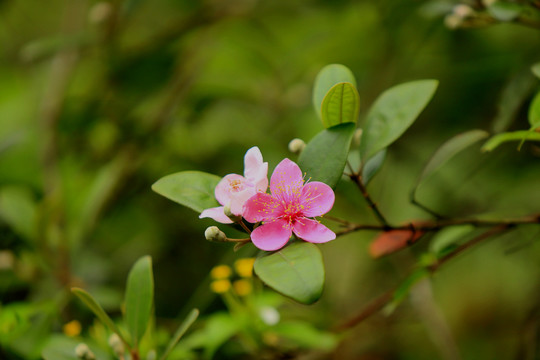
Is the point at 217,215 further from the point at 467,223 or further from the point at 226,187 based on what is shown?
the point at 467,223

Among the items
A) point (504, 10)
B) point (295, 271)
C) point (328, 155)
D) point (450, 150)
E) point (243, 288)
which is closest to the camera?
point (295, 271)

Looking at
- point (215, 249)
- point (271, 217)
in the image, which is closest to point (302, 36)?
point (215, 249)

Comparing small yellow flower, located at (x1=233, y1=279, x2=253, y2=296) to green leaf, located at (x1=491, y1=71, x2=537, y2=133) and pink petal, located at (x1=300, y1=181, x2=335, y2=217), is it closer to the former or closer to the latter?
pink petal, located at (x1=300, y1=181, x2=335, y2=217)

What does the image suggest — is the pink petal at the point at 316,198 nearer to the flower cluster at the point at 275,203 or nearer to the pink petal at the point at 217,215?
the flower cluster at the point at 275,203

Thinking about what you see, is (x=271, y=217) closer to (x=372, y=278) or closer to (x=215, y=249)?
(x=215, y=249)

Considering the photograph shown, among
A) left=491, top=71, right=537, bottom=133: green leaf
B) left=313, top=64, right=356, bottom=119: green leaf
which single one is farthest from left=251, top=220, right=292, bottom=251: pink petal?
left=491, top=71, right=537, bottom=133: green leaf

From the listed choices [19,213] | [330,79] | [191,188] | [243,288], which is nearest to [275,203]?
[191,188]
